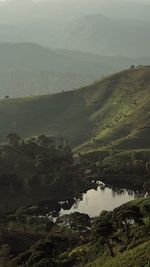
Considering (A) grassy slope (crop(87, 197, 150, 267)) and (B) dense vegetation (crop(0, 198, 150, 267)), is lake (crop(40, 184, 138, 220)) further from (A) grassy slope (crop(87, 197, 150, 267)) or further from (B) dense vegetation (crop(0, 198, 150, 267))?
(A) grassy slope (crop(87, 197, 150, 267))

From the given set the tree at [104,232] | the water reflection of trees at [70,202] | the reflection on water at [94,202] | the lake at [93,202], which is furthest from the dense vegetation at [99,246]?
the water reflection of trees at [70,202]

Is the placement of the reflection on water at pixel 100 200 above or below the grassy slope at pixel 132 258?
above

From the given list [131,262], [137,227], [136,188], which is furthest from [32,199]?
[131,262]

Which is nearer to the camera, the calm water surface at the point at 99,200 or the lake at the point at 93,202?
the calm water surface at the point at 99,200

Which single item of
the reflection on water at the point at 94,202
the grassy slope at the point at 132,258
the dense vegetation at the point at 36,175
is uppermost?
the dense vegetation at the point at 36,175

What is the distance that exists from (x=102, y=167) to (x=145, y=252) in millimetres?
112851

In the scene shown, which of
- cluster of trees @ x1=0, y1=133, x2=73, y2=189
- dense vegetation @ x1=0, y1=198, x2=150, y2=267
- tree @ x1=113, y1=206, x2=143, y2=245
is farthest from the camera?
cluster of trees @ x1=0, y1=133, x2=73, y2=189

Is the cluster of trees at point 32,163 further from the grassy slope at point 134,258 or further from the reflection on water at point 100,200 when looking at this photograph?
the grassy slope at point 134,258

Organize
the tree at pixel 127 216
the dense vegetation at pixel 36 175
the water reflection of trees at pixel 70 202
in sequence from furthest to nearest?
1. the dense vegetation at pixel 36 175
2. the water reflection of trees at pixel 70 202
3. the tree at pixel 127 216

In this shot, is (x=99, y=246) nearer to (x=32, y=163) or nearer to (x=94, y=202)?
(x=94, y=202)

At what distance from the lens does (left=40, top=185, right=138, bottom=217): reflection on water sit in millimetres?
140250

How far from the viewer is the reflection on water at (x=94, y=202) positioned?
140 metres

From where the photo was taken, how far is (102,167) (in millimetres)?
175250

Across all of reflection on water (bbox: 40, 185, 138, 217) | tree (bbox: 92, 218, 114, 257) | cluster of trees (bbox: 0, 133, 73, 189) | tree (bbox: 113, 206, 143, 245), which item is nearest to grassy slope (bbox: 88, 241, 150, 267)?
tree (bbox: 92, 218, 114, 257)
